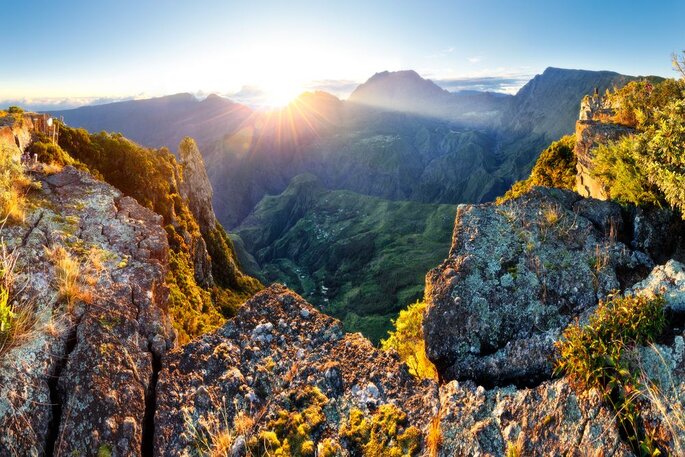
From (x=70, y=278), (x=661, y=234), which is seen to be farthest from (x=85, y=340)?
(x=661, y=234)

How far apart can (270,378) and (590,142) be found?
17.5 metres

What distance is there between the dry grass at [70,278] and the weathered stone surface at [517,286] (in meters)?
7.56

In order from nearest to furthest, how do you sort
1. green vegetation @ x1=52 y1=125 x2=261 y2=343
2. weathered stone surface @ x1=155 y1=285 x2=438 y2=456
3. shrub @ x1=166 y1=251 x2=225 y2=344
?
weathered stone surface @ x1=155 y1=285 x2=438 y2=456, shrub @ x1=166 y1=251 x2=225 y2=344, green vegetation @ x1=52 y1=125 x2=261 y2=343

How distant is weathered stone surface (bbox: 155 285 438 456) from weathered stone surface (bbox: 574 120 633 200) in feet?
37.2

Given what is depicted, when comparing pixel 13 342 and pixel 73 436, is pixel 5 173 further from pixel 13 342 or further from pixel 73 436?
pixel 73 436

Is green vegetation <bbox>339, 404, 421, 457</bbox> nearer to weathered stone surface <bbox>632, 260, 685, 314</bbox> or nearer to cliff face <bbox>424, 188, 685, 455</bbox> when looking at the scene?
cliff face <bbox>424, 188, 685, 455</bbox>

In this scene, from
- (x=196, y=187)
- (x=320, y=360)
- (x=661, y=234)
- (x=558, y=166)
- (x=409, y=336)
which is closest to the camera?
(x=320, y=360)

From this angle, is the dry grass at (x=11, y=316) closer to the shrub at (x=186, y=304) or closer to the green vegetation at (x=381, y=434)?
the shrub at (x=186, y=304)

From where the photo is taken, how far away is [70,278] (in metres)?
8.12

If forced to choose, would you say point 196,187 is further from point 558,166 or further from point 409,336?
point 558,166

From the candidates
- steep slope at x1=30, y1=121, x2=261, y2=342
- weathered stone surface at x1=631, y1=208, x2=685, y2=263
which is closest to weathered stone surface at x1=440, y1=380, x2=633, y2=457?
weathered stone surface at x1=631, y1=208, x2=685, y2=263

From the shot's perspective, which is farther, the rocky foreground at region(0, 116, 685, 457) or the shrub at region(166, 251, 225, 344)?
the shrub at region(166, 251, 225, 344)

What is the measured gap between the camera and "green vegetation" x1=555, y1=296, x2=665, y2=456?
5.73 metres

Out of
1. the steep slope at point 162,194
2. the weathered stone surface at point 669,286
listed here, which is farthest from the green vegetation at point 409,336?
the steep slope at point 162,194
